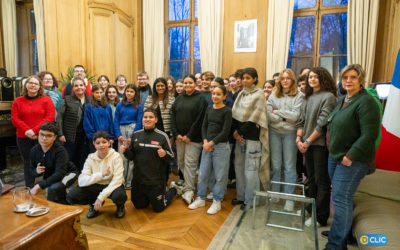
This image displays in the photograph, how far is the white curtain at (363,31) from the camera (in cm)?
420

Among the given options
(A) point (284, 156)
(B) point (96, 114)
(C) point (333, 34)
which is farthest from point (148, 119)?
(C) point (333, 34)

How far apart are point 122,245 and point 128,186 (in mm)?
1243

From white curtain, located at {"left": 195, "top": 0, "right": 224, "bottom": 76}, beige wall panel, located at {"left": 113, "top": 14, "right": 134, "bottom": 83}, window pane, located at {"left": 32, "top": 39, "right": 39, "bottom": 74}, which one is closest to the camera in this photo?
window pane, located at {"left": 32, "top": 39, "right": 39, "bottom": 74}

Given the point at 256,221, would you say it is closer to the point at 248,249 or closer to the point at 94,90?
the point at 248,249

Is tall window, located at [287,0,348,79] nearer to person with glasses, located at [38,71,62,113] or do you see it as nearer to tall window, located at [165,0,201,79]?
tall window, located at [165,0,201,79]

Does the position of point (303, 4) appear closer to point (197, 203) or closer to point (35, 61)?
point (197, 203)

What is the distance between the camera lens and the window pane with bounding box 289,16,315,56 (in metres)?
4.89

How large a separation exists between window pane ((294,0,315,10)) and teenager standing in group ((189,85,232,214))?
11.2 ft

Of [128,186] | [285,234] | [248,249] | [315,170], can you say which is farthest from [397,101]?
[128,186]

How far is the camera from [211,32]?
17.0 feet

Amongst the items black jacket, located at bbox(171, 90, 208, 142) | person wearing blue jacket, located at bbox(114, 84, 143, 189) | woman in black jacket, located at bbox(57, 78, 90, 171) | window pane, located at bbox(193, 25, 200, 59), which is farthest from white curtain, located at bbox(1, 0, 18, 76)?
black jacket, located at bbox(171, 90, 208, 142)

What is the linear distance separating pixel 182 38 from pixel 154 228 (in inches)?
179

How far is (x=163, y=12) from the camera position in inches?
227

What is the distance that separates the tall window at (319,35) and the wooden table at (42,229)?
4.69m
